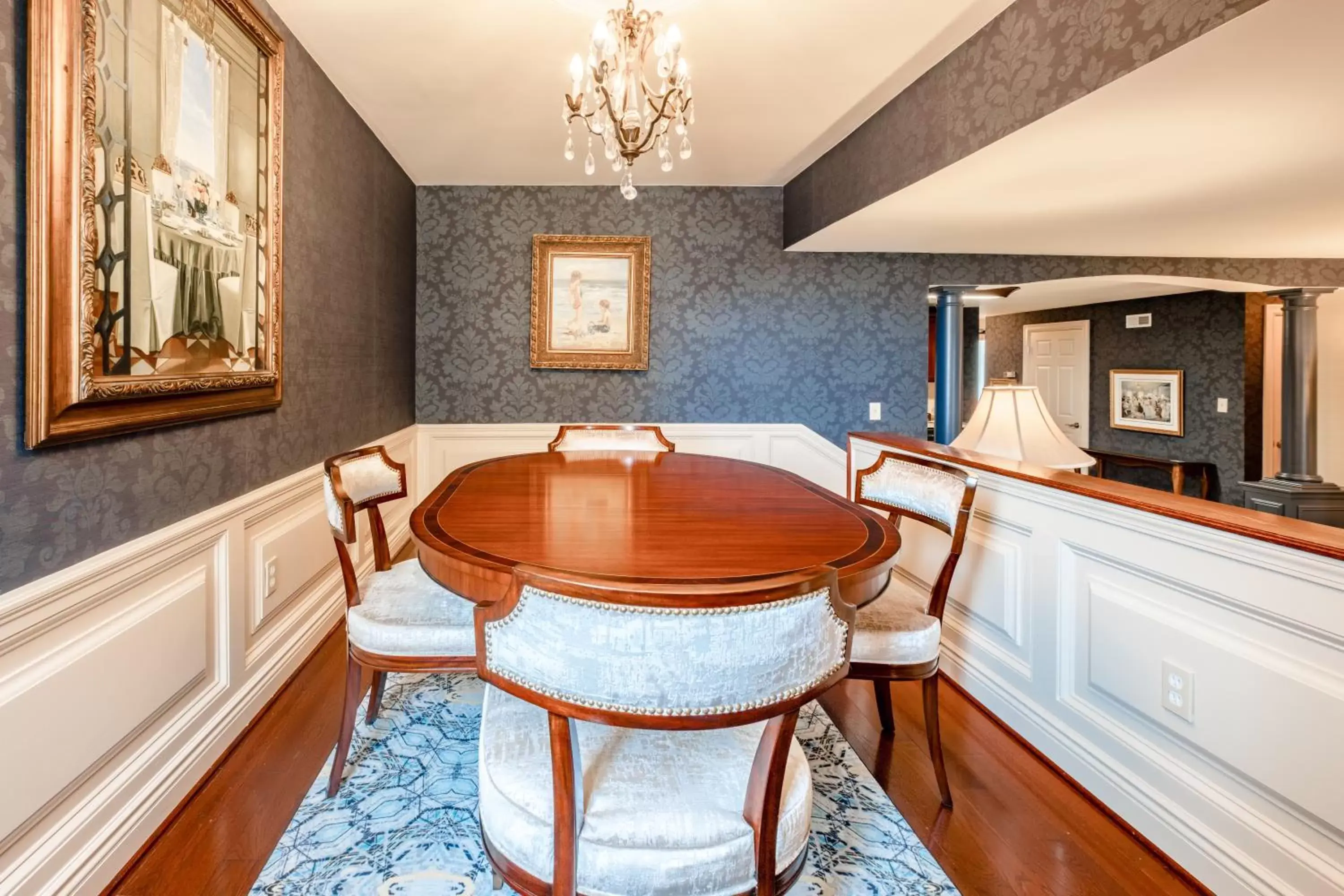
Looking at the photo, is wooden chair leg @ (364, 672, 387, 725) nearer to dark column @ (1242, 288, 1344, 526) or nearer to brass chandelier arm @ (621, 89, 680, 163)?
brass chandelier arm @ (621, 89, 680, 163)

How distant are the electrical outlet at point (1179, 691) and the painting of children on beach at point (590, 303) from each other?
3.19 meters

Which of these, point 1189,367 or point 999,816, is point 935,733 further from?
point 1189,367

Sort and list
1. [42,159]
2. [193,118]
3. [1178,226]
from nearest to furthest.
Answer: [42,159] < [193,118] < [1178,226]

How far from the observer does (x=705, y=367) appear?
4.15 meters

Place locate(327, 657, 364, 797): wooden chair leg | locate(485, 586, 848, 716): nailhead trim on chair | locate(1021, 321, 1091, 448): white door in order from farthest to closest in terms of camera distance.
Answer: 1. locate(1021, 321, 1091, 448): white door
2. locate(327, 657, 364, 797): wooden chair leg
3. locate(485, 586, 848, 716): nailhead trim on chair

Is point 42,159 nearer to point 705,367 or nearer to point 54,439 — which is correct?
point 54,439

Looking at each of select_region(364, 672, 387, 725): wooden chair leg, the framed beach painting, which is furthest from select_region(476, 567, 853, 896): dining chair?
the framed beach painting

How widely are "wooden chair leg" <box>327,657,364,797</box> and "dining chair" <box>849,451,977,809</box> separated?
4.03ft

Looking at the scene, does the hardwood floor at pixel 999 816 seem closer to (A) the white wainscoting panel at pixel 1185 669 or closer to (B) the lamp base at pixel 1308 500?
(A) the white wainscoting panel at pixel 1185 669

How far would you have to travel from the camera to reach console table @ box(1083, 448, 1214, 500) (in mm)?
5574

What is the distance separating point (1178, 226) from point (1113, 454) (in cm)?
352

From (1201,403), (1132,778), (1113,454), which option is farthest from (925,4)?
(1113,454)

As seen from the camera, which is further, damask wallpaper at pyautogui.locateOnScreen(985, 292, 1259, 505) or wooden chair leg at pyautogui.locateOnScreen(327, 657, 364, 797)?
→ damask wallpaper at pyautogui.locateOnScreen(985, 292, 1259, 505)

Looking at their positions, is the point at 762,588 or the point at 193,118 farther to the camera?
the point at 193,118
